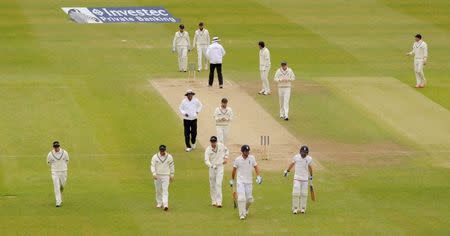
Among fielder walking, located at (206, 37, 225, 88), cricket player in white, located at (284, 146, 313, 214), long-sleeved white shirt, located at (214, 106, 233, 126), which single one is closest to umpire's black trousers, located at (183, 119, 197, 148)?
long-sleeved white shirt, located at (214, 106, 233, 126)

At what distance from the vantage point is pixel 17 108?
43312mm

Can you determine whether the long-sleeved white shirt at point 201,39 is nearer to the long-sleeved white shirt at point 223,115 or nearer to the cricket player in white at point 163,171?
the long-sleeved white shirt at point 223,115

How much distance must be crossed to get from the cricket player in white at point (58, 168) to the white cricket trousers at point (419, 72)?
18.2 m

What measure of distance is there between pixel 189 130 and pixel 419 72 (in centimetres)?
1233

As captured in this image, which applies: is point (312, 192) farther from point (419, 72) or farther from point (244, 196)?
point (419, 72)

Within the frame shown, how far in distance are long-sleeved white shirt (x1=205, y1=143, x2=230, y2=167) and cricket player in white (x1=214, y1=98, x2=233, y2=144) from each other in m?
4.33

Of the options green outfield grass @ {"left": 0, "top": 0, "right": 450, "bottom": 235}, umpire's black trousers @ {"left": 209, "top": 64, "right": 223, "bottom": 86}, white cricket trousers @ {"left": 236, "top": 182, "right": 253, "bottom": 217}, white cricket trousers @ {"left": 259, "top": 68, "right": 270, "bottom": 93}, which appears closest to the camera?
white cricket trousers @ {"left": 236, "top": 182, "right": 253, "bottom": 217}

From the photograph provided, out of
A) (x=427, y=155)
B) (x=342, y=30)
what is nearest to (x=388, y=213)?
(x=427, y=155)

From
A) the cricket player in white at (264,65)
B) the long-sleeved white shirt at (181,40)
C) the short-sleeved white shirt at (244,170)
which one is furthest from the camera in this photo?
the long-sleeved white shirt at (181,40)

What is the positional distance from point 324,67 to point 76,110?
39.2 feet

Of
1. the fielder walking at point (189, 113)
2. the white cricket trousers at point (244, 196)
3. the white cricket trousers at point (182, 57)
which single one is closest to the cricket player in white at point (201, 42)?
the white cricket trousers at point (182, 57)

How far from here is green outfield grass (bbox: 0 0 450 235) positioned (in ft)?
105

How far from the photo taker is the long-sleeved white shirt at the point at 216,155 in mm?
32750

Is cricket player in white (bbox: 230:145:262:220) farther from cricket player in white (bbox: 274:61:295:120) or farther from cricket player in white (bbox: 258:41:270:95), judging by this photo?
cricket player in white (bbox: 258:41:270:95)
